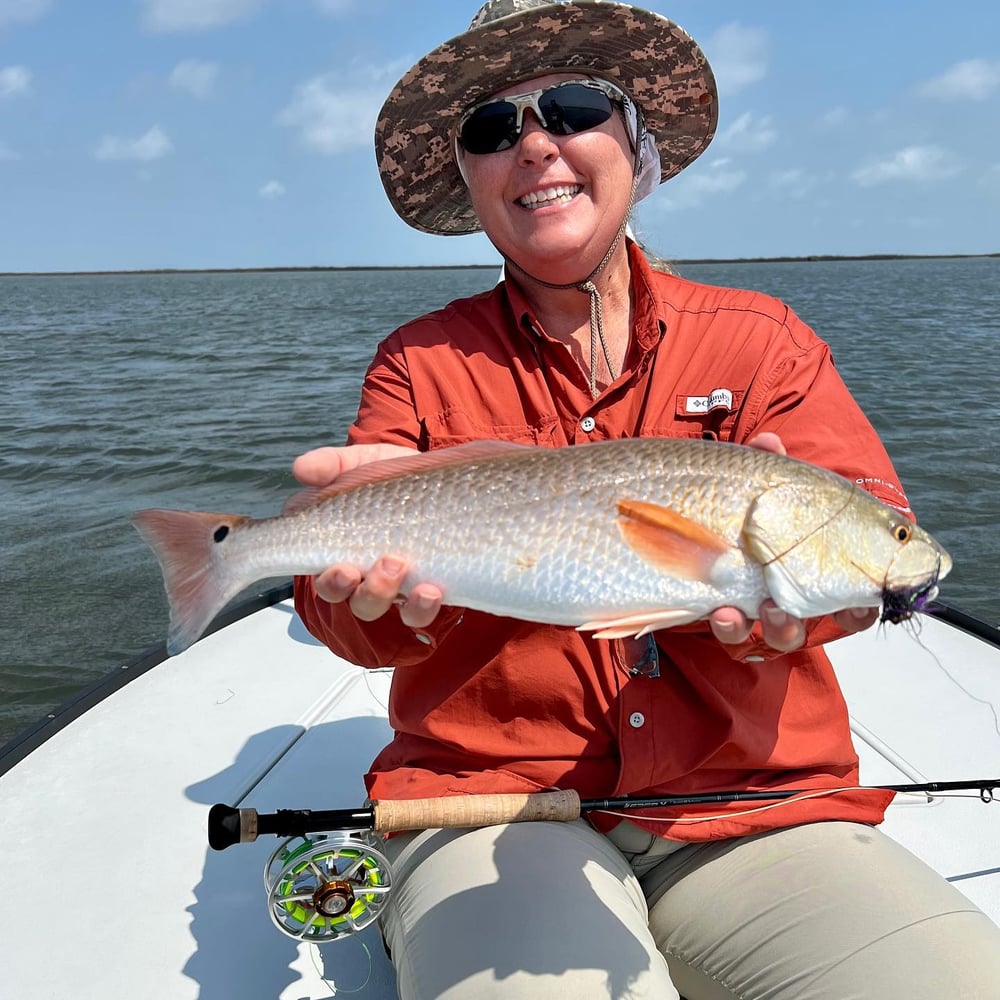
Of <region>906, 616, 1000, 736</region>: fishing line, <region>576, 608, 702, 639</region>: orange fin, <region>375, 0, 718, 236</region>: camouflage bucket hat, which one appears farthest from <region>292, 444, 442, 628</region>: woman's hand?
<region>906, 616, 1000, 736</region>: fishing line

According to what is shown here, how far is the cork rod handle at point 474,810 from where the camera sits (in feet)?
8.30

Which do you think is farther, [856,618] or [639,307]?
[639,307]

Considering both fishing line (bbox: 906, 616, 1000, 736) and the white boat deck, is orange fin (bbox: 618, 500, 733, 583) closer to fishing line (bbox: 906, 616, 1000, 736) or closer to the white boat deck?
the white boat deck

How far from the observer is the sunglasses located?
2930mm

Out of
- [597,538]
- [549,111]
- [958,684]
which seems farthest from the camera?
[958,684]

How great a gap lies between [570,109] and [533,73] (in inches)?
11.1

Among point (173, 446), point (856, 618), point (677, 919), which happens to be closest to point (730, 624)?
point (856, 618)

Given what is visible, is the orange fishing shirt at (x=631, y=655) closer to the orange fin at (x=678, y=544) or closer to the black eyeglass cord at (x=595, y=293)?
the black eyeglass cord at (x=595, y=293)

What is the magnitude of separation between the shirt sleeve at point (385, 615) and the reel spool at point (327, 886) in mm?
580

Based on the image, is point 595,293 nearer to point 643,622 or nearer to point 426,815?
point 643,622

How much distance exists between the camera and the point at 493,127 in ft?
9.91

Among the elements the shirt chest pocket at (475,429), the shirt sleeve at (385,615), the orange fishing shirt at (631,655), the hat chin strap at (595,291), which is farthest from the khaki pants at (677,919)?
the hat chin strap at (595,291)

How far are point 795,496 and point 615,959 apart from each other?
129cm

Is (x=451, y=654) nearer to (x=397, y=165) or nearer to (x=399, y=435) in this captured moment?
(x=399, y=435)
